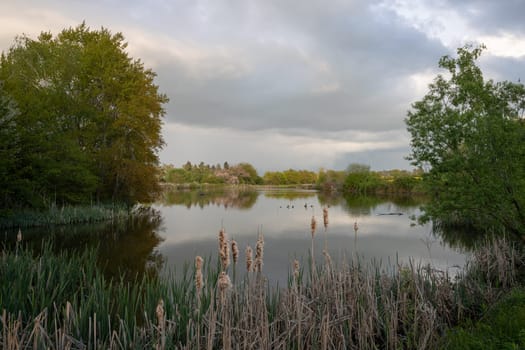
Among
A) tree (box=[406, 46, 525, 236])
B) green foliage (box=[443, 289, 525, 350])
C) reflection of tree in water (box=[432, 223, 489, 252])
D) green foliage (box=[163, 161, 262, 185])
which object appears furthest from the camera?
green foliage (box=[163, 161, 262, 185])

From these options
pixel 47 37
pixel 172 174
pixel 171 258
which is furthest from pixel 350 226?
pixel 172 174

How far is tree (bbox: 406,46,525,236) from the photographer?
8578mm

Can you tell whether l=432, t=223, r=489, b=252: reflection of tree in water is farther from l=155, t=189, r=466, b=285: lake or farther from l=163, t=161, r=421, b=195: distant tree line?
l=163, t=161, r=421, b=195: distant tree line

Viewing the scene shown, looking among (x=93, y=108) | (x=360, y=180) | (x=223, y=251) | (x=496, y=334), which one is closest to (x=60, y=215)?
(x=93, y=108)

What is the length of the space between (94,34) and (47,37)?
12.1 feet

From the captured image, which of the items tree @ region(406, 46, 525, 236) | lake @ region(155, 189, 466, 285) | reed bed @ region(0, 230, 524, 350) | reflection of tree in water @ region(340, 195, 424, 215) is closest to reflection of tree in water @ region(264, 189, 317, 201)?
reflection of tree in water @ region(340, 195, 424, 215)

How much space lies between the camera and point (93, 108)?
65.8 ft

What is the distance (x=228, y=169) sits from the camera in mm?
109375

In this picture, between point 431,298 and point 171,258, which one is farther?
point 171,258

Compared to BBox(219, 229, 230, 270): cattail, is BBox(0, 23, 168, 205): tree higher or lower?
higher

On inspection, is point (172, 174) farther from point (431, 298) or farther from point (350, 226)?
point (431, 298)

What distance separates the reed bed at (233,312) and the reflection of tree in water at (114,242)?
4.27m

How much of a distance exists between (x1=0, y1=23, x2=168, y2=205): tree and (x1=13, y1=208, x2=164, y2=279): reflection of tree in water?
297cm

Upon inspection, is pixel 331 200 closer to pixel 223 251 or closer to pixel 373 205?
pixel 373 205
